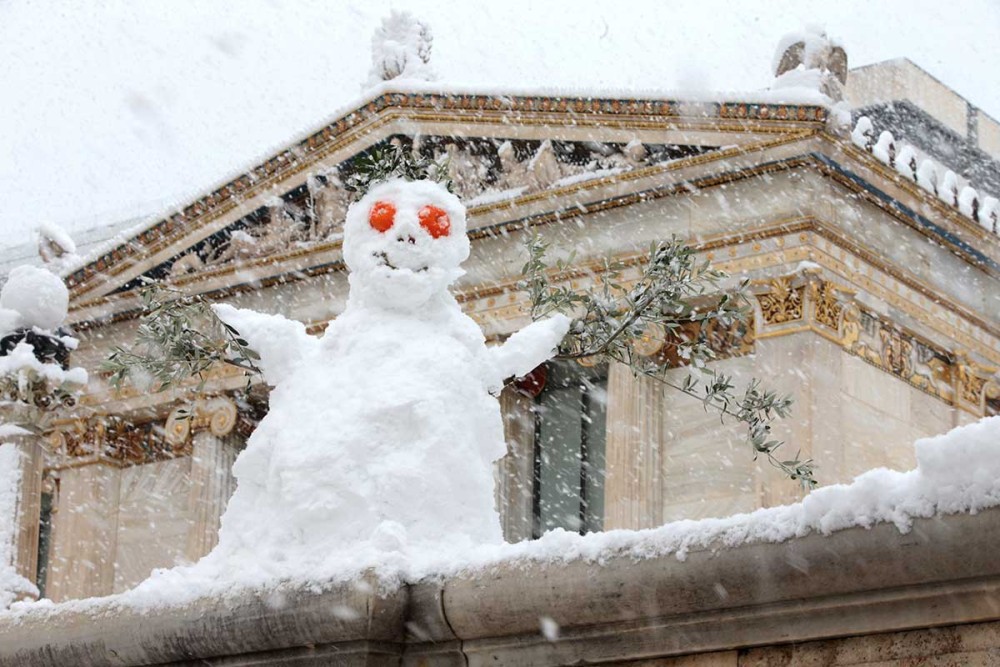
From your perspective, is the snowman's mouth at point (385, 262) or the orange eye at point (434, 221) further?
the orange eye at point (434, 221)

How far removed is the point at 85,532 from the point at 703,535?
845 inches

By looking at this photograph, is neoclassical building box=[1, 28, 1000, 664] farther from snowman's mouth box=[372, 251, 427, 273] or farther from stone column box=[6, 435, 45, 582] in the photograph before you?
snowman's mouth box=[372, 251, 427, 273]

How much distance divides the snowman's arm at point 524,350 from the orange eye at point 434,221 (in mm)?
537

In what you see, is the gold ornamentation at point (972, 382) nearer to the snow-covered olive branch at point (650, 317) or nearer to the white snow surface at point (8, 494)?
the white snow surface at point (8, 494)

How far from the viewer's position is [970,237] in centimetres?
2073

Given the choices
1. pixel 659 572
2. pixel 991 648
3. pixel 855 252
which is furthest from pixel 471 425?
pixel 855 252

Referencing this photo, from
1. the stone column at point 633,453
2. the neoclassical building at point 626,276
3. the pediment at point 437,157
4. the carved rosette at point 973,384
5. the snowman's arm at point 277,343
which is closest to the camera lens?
the snowman's arm at point 277,343

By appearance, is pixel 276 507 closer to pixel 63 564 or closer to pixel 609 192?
pixel 609 192

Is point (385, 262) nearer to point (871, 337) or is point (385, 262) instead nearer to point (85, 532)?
point (871, 337)

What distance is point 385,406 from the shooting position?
595 cm

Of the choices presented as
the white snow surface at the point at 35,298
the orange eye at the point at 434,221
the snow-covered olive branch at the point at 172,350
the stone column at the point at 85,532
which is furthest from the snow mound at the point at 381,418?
the stone column at the point at 85,532

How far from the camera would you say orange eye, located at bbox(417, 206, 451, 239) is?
6674 millimetres

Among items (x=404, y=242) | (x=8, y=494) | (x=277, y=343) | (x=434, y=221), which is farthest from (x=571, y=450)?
(x=277, y=343)

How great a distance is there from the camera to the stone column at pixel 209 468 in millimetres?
22922
